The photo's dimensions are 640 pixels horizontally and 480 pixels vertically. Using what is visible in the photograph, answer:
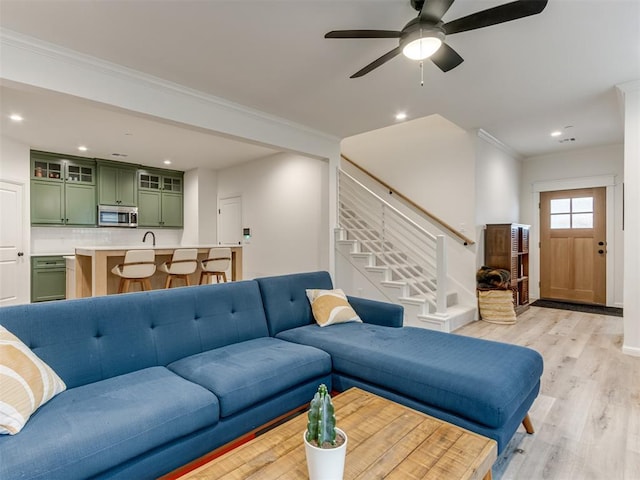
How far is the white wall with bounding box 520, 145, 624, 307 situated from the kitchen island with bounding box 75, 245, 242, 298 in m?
5.50

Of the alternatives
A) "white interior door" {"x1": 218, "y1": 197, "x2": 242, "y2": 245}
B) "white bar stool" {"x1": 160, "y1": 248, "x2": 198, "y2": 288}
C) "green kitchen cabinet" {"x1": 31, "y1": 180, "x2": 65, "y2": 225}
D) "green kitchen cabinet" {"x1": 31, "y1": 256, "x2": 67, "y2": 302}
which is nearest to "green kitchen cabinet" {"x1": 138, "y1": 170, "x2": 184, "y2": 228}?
"white interior door" {"x1": 218, "y1": 197, "x2": 242, "y2": 245}

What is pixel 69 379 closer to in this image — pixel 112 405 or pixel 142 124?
pixel 112 405

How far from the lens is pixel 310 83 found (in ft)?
10.7

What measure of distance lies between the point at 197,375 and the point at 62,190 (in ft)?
19.3

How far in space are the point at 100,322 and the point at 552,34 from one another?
11.8 ft

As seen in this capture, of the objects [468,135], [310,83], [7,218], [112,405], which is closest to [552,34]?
[310,83]

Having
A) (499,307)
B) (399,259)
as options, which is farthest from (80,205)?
(499,307)

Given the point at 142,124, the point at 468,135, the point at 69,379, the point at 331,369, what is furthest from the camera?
the point at 468,135

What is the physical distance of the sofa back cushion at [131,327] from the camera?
1.73m

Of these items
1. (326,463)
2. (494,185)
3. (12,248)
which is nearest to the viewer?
(326,463)

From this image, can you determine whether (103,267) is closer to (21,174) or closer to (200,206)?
(21,174)

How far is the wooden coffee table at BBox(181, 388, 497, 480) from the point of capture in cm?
111

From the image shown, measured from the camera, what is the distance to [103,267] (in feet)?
12.3

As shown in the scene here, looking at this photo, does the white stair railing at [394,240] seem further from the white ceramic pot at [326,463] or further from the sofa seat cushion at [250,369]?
the white ceramic pot at [326,463]
